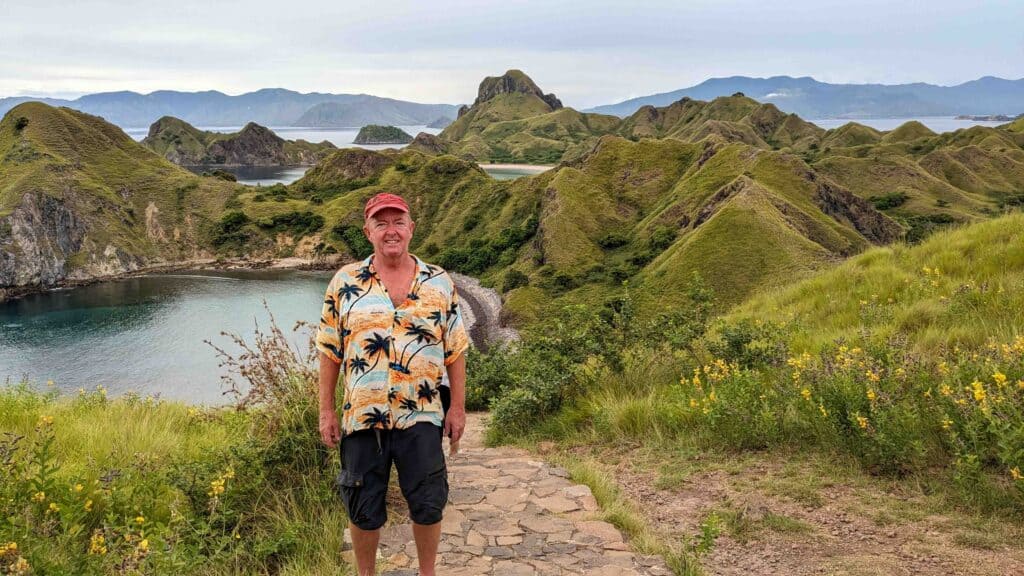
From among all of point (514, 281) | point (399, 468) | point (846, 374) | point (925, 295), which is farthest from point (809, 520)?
point (514, 281)

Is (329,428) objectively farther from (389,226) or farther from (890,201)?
(890,201)

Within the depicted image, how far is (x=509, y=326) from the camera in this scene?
5319 centimetres

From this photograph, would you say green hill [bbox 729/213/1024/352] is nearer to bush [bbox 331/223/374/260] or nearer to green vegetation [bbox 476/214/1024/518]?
green vegetation [bbox 476/214/1024/518]

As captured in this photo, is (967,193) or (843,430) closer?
(843,430)

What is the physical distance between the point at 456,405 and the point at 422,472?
1.61 ft

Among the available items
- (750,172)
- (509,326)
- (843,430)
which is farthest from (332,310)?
(750,172)

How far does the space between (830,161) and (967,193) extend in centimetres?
1966

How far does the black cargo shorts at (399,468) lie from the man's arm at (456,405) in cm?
20

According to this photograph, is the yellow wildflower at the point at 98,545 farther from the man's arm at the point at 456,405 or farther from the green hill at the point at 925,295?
the green hill at the point at 925,295

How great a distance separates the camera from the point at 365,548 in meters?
3.79

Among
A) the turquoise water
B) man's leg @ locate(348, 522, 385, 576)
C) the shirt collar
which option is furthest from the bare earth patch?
the turquoise water

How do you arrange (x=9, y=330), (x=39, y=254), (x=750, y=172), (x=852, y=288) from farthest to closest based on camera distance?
(x=39, y=254) → (x=750, y=172) → (x=9, y=330) → (x=852, y=288)

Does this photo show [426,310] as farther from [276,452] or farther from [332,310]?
[276,452]

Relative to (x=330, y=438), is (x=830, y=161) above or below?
above
